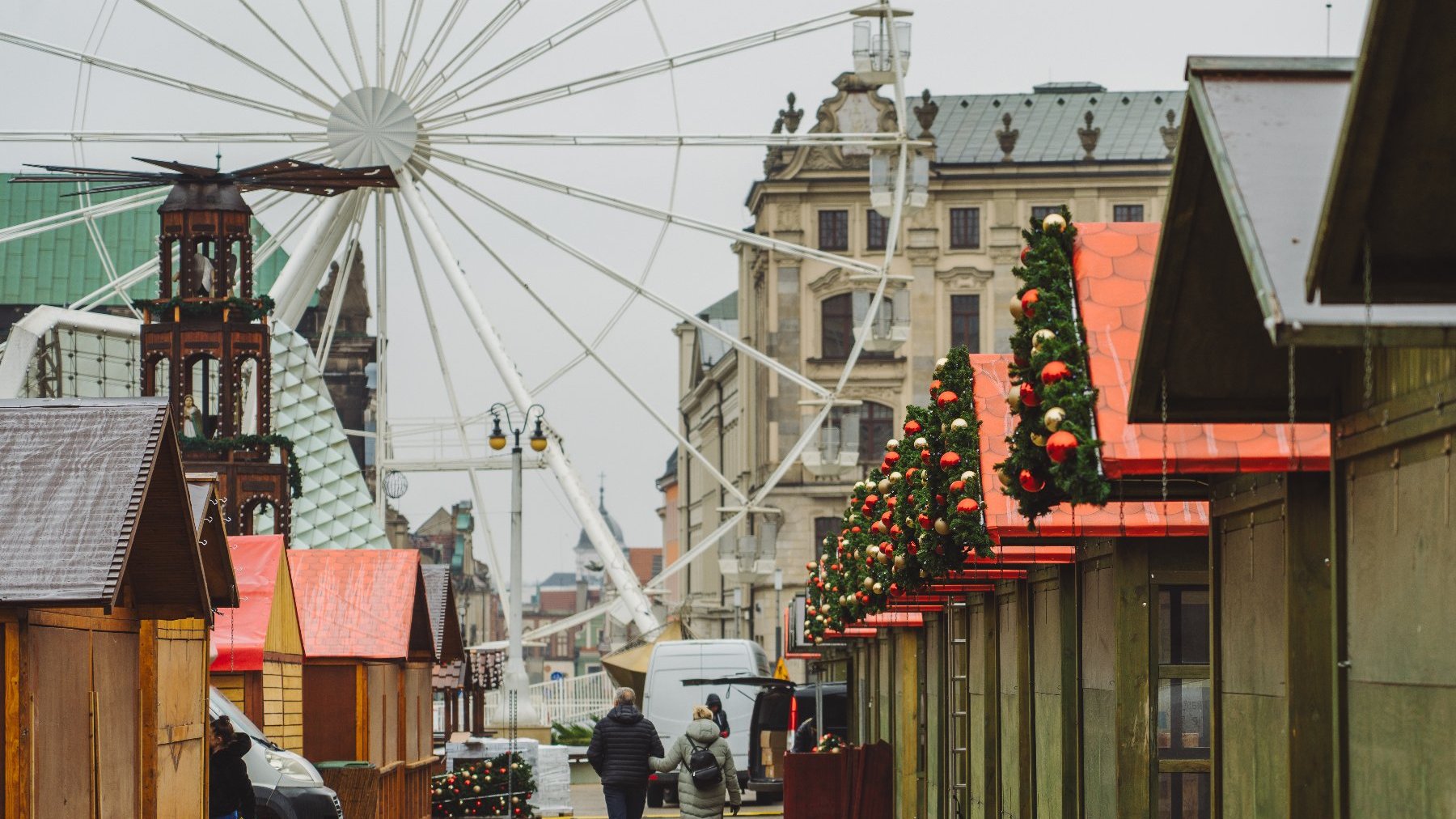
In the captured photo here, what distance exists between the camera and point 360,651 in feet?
83.6

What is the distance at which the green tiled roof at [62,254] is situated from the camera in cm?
9288

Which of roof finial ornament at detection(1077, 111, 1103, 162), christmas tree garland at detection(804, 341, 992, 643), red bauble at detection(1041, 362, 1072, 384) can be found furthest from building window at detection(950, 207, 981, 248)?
red bauble at detection(1041, 362, 1072, 384)

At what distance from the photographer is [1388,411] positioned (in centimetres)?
803

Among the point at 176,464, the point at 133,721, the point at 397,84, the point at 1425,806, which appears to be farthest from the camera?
the point at 397,84

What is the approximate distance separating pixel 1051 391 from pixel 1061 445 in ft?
1.11

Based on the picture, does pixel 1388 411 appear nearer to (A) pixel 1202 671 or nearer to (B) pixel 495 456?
(A) pixel 1202 671

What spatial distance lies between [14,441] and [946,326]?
7239 centimetres

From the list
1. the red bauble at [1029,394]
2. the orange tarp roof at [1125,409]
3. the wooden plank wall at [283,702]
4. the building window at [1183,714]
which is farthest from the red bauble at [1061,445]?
the wooden plank wall at [283,702]

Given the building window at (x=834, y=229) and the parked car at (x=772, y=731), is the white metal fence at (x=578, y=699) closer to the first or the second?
the building window at (x=834, y=229)

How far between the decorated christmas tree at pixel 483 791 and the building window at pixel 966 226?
52.2 metres

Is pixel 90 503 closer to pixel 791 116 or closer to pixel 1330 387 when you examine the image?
pixel 1330 387

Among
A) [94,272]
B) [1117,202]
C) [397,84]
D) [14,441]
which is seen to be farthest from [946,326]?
[14,441]

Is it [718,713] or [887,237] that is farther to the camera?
Answer: [887,237]

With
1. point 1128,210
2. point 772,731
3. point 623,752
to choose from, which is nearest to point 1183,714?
point 623,752
